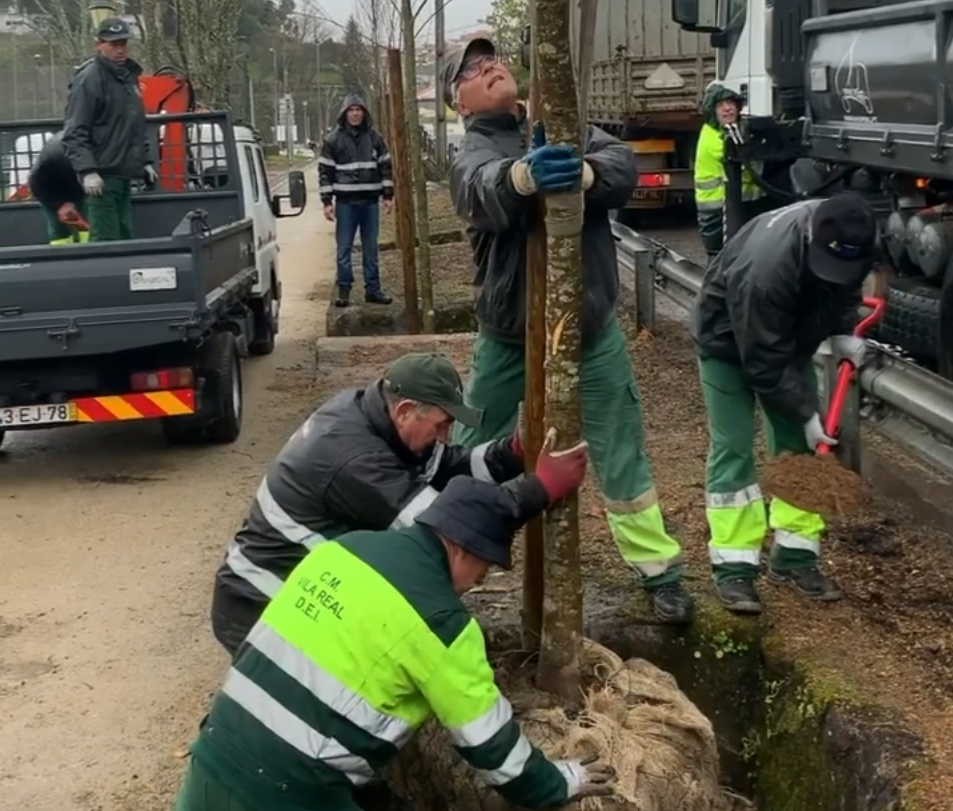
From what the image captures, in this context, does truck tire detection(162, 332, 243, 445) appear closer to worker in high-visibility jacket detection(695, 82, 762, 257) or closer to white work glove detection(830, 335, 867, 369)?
white work glove detection(830, 335, 867, 369)

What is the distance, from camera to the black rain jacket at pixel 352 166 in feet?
41.8

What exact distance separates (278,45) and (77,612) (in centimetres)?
5513

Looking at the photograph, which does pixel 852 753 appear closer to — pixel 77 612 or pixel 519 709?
pixel 519 709

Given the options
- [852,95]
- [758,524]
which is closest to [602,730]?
[758,524]

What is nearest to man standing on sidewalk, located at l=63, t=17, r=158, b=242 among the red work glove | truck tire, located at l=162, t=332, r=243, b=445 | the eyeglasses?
truck tire, located at l=162, t=332, r=243, b=445

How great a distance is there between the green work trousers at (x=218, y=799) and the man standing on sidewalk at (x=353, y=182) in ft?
32.4

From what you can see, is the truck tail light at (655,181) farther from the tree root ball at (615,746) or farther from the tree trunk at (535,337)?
the tree root ball at (615,746)

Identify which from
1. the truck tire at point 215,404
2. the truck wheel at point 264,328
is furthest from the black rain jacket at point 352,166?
the truck tire at point 215,404

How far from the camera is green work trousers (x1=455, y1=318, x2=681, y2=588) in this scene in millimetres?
4602

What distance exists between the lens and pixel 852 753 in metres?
3.86

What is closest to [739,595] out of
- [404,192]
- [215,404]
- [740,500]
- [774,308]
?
[740,500]

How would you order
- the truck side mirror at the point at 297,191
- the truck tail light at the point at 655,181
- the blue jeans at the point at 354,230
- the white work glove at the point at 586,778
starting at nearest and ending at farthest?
the white work glove at the point at 586,778 < the truck side mirror at the point at 297,191 < the blue jeans at the point at 354,230 < the truck tail light at the point at 655,181

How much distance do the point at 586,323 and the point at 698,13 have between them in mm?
7584

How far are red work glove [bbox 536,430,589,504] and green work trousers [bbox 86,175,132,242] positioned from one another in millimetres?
5710
